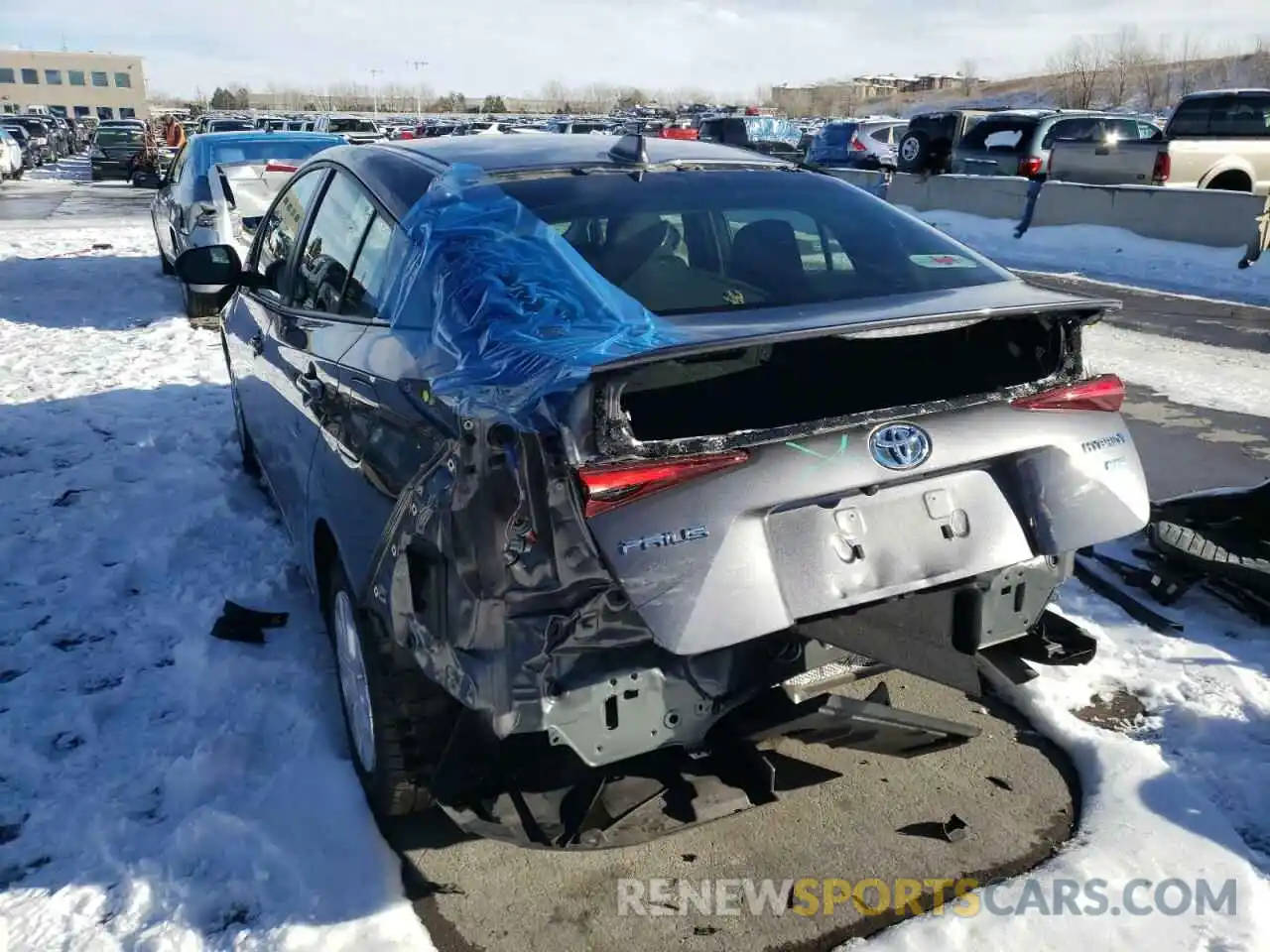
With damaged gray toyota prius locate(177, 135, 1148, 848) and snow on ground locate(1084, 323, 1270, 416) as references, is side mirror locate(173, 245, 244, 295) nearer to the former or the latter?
damaged gray toyota prius locate(177, 135, 1148, 848)

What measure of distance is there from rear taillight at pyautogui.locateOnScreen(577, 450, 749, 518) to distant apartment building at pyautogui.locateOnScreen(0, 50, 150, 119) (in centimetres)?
12548

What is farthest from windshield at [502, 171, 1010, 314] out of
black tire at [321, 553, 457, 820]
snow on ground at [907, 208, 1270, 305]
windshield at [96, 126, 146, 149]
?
windshield at [96, 126, 146, 149]

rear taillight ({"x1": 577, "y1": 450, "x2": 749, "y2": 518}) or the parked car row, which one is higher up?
rear taillight ({"x1": 577, "y1": 450, "x2": 749, "y2": 518})

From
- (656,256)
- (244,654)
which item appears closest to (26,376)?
(244,654)

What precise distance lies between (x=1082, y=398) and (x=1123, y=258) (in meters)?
12.6

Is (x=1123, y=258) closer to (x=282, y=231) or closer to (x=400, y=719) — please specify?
(x=282, y=231)

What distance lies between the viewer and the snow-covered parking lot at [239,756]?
2.55 metres

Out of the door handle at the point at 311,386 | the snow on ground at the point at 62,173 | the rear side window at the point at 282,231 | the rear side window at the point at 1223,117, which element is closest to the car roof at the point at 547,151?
the rear side window at the point at 282,231

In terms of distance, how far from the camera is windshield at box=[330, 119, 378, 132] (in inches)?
1109

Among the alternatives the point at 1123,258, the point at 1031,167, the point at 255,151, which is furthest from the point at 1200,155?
the point at 255,151

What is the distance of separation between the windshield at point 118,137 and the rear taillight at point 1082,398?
109 feet

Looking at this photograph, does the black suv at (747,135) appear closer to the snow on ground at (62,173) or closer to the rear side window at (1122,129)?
the rear side window at (1122,129)

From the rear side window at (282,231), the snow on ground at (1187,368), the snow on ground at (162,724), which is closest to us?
the snow on ground at (162,724)

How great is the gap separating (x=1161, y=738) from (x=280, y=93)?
154 metres
